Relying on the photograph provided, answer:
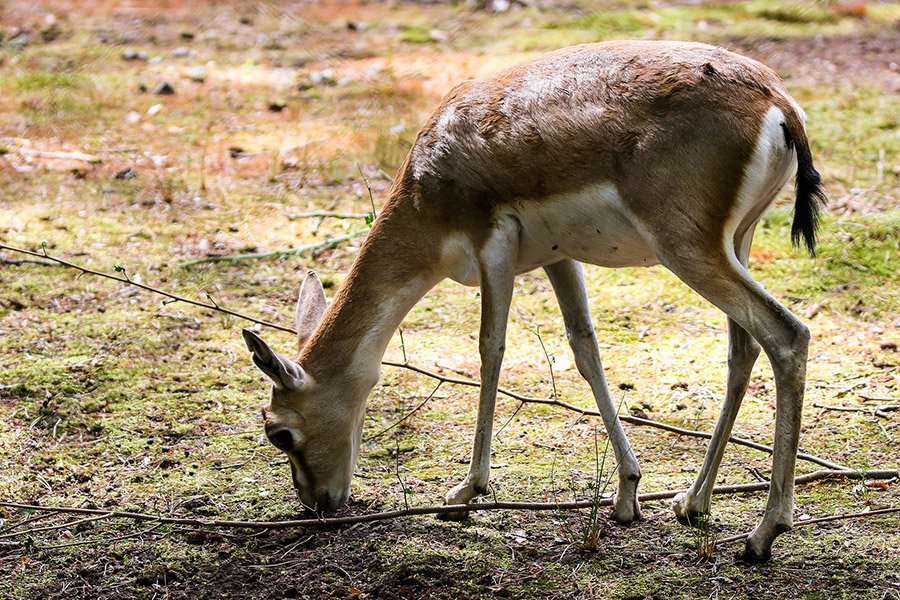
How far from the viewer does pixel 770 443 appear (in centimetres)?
545

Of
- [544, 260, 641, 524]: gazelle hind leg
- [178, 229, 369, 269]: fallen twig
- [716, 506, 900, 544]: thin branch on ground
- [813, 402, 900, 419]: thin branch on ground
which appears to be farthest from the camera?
[178, 229, 369, 269]: fallen twig

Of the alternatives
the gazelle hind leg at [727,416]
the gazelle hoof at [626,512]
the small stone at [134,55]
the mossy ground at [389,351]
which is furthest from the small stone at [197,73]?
the gazelle hind leg at [727,416]

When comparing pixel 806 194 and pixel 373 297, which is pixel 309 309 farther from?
pixel 806 194

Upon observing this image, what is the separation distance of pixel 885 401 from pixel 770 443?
0.79 meters

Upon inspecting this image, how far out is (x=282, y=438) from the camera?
4.75 metres

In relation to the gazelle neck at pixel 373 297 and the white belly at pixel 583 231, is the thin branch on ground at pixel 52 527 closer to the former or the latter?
the gazelle neck at pixel 373 297

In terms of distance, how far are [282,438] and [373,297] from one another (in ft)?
2.47

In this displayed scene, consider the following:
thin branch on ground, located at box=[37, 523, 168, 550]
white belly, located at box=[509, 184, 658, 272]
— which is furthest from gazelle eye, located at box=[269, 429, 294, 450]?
white belly, located at box=[509, 184, 658, 272]

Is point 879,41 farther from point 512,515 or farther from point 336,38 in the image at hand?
point 512,515

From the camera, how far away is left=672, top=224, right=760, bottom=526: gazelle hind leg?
4598 millimetres

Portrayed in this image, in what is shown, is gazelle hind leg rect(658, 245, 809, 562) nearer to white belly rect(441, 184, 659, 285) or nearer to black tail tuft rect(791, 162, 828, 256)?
white belly rect(441, 184, 659, 285)

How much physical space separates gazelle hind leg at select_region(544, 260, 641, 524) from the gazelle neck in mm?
608

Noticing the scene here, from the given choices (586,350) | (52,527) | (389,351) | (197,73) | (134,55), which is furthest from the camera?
(134,55)

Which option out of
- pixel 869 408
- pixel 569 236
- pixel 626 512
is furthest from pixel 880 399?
pixel 569 236
